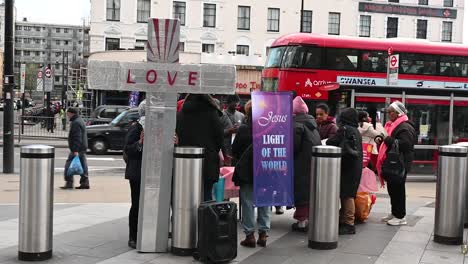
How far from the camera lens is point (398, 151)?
7.93 meters

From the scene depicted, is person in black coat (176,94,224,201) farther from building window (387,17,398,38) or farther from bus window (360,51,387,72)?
building window (387,17,398,38)

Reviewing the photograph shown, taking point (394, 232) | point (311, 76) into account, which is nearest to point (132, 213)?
point (394, 232)

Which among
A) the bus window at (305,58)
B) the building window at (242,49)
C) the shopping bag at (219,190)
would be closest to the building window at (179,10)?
the building window at (242,49)

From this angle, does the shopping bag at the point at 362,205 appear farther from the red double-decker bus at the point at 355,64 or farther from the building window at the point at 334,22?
the building window at the point at 334,22

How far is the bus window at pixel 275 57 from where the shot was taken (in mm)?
20925

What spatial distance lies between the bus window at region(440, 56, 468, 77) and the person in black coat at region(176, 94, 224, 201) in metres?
15.7

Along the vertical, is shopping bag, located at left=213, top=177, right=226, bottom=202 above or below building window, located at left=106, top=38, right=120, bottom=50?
below

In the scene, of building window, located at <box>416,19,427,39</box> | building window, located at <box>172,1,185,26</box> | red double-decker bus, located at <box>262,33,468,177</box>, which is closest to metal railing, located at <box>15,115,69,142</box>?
building window, located at <box>172,1,185,26</box>

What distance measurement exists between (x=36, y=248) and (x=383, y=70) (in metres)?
16.4

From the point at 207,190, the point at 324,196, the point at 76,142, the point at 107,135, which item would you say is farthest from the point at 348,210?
the point at 107,135

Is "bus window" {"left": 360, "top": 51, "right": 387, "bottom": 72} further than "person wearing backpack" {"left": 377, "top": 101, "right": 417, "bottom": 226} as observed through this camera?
Yes

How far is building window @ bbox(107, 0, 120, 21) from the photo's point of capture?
40625 mm

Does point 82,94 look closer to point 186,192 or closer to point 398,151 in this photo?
point 398,151

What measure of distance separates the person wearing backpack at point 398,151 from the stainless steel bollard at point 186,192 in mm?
2960
